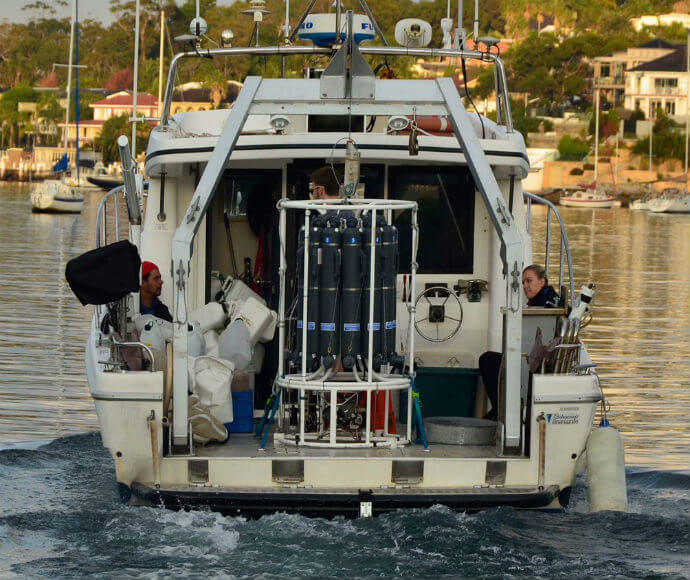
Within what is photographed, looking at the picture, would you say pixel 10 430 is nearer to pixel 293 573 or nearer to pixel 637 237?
pixel 293 573

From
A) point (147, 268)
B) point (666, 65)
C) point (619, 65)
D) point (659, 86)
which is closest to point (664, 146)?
point (659, 86)

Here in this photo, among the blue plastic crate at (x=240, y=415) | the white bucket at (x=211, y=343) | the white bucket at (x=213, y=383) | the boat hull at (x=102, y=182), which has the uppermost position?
the boat hull at (x=102, y=182)

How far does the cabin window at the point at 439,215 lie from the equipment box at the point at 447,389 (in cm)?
84

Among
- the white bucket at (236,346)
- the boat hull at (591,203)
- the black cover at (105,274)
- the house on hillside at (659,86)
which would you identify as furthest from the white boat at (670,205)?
the black cover at (105,274)

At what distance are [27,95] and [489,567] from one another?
6402 inches

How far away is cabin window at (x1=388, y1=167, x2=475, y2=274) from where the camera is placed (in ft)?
34.8

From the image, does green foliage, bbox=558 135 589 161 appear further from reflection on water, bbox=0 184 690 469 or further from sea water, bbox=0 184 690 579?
sea water, bbox=0 184 690 579

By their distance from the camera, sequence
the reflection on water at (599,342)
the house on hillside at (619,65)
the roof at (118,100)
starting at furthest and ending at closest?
the roof at (118,100) < the house on hillside at (619,65) < the reflection on water at (599,342)

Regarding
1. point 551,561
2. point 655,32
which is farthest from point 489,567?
point 655,32

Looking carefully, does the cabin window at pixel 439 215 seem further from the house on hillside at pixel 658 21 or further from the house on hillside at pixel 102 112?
the house on hillside at pixel 658 21

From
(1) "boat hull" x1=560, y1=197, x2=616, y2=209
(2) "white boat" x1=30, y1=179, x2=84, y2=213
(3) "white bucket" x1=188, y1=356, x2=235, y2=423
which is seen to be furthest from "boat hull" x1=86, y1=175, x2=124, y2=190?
(3) "white bucket" x1=188, y1=356, x2=235, y2=423

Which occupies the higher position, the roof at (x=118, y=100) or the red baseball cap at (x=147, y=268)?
the roof at (x=118, y=100)

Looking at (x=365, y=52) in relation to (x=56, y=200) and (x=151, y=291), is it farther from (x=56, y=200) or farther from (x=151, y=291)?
(x=56, y=200)

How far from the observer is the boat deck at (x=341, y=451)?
8.66 meters
